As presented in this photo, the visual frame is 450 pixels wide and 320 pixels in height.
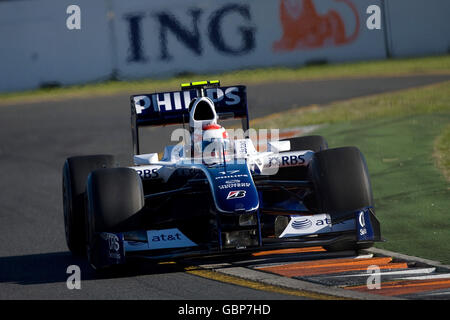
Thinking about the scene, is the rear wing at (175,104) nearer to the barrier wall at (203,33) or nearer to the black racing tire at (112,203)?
the black racing tire at (112,203)

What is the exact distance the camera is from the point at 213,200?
7.79m

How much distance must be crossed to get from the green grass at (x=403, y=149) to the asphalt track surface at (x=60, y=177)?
1718 mm

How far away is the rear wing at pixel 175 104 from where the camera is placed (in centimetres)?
971

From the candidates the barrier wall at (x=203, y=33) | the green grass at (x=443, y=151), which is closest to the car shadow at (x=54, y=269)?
the green grass at (x=443, y=151)

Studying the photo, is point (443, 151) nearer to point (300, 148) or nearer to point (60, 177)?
point (300, 148)

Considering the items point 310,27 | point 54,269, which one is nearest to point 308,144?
point 54,269

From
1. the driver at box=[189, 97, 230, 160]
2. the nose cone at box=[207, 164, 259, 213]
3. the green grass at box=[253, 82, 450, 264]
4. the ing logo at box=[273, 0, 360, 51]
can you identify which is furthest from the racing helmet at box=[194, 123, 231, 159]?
the ing logo at box=[273, 0, 360, 51]

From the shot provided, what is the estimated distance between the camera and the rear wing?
971 centimetres

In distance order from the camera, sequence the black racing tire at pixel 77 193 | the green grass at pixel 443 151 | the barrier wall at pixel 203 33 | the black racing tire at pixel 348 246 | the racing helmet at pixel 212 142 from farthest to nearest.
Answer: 1. the barrier wall at pixel 203 33
2. the green grass at pixel 443 151
3. the black racing tire at pixel 77 193
4. the racing helmet at pixel 212 142
5. the black racing tire at pixel 348 246

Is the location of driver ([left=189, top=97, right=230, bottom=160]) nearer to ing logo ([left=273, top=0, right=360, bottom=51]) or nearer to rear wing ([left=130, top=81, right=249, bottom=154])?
rear wing ([left=130, top=81, right=249, bottom=154])

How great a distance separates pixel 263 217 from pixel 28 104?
17156 mm

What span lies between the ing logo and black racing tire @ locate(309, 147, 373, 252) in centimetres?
1677

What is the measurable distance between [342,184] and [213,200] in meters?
1.14

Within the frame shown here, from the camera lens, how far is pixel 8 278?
8211 millimetres
